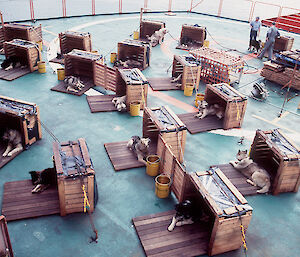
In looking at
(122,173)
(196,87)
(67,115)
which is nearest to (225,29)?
(196,87)

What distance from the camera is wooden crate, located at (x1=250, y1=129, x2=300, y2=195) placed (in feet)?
34.2

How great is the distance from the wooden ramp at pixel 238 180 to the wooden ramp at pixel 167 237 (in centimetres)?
236

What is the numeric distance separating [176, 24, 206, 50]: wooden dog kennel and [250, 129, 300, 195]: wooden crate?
14.6 meters

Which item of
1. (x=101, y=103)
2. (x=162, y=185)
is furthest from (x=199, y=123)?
(x=162, y=185)

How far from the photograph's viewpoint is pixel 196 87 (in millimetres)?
18312

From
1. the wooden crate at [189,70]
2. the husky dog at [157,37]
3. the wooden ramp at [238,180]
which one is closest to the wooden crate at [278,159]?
the wooden ramp at [238,180]

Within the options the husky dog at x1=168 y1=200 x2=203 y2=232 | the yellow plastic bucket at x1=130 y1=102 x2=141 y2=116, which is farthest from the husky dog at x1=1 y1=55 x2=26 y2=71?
the husky dog at x1=168 y1=200 x2=203 y2=232

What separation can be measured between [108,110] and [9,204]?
701 cm

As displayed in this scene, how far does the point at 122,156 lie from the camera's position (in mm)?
12320

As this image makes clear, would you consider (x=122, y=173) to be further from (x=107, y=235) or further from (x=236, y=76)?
(x=236, y=76)

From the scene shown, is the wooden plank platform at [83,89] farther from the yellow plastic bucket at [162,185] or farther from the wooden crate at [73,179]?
the yellow plastic bucket at [162,185]

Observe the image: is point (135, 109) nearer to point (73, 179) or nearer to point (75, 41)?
point (73, 179)

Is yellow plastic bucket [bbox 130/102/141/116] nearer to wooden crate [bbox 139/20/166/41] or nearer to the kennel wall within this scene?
the kennel wall

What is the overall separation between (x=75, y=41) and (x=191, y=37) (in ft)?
30.9
